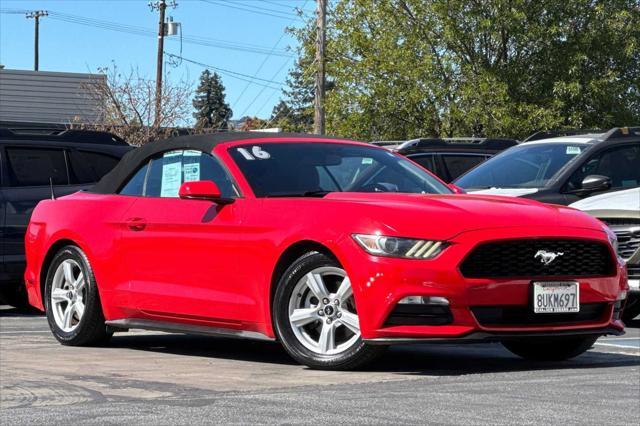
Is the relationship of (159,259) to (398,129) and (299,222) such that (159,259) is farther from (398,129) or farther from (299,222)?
(398,129)

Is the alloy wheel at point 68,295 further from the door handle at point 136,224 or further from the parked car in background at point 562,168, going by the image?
the parked car in background at point 562,168

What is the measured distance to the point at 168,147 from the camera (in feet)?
31.5

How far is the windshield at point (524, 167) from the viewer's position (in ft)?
45.5

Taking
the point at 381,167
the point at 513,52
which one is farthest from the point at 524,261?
the point at 513,52

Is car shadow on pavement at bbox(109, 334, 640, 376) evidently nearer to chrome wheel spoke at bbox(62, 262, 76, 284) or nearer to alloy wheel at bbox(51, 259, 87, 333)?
alloy wheel at bbox(51, 259, 87, 333)

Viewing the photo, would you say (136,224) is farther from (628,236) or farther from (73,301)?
(628,236)

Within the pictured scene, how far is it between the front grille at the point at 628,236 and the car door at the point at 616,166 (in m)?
1.70

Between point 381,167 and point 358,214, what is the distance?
1390 mm

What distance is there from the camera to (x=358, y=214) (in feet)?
25.9

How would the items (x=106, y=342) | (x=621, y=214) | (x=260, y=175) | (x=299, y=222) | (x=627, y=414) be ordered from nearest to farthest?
(x=627, y=414), (x=299, y=222), (x=260, y=175), (x=106, y=342), (x=621, y=214)

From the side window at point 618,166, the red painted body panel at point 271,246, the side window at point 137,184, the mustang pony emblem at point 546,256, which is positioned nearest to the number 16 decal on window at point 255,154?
the red painted body panel at point 271,246

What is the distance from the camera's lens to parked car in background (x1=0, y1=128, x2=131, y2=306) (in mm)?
13117

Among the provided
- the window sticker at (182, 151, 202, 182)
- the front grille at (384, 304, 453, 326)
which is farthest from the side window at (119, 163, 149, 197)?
the front grille at (384, 304, 453, 326)

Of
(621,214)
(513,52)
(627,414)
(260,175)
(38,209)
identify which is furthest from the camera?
(513,52)
